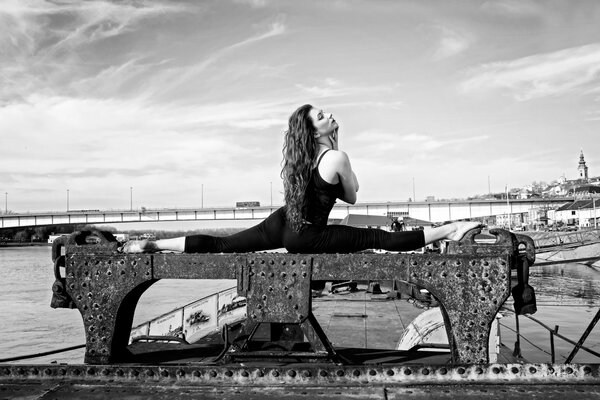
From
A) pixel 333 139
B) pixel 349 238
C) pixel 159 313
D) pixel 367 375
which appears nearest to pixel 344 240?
pixel 349 238

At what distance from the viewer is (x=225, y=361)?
131 inches

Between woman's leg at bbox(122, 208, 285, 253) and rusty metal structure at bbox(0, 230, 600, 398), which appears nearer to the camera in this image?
rusty metal structure at bbox(0, 230, 600, 398)

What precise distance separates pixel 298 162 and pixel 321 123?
34cm

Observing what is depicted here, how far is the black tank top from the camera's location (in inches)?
133

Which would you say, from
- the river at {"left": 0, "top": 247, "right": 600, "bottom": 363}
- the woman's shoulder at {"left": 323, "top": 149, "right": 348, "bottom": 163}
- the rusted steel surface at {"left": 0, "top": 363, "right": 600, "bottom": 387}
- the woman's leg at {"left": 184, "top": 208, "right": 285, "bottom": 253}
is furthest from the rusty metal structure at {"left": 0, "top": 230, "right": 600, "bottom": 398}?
the river at {"left": 0, "top": 247, "right": 600, "bottom": 363}

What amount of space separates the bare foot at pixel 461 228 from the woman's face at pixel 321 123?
3.41ft

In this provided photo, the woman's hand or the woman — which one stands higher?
the woman's hand

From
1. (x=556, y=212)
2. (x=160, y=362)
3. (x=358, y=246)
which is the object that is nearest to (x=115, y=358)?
(x=160, y=362)

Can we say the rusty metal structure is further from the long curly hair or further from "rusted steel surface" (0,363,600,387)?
the long curly hair

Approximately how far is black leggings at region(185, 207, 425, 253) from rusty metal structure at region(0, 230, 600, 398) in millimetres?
A: 230

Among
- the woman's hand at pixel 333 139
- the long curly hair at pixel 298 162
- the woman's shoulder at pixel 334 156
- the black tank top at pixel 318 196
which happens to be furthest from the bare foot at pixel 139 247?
the woman's hand at pixel 333 139

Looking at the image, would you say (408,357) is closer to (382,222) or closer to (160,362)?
(160,362)

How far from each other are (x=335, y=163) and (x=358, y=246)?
0.57 m

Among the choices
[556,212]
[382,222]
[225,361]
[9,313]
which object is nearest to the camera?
[225,361]
